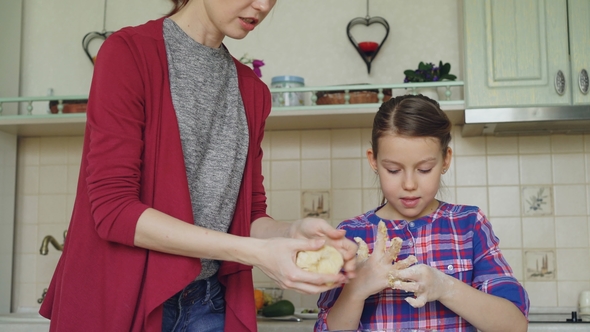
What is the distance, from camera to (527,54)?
6.70ft

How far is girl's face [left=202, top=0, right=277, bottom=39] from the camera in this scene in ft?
3.33

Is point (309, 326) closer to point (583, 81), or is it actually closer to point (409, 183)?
point (409, 183)

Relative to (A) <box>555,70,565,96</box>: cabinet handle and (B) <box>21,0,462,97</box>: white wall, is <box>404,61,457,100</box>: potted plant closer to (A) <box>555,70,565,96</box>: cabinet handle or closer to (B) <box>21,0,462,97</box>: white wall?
(B) <box>21,0,462,97</box>: white wall

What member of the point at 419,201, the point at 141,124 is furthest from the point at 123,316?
the point at 419,201

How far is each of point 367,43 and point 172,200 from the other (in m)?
1.51

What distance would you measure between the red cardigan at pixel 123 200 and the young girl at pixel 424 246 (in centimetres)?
35

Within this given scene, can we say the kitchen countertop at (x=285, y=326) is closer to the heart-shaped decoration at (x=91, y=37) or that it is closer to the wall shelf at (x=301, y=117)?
the wall shelf at (x=301, y=117)

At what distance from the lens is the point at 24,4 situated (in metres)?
2.62

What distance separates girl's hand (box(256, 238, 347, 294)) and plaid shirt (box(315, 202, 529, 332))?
324mm

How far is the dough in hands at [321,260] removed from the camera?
0.86 metres

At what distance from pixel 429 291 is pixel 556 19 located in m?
1.37

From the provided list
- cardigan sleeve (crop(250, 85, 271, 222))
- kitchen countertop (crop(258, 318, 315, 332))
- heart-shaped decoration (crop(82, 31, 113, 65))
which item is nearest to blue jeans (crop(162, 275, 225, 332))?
cardigan sleeve (crop(250, 85, 271, 222))

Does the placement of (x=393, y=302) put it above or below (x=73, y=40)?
below

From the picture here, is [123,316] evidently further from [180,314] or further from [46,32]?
[46,32]
